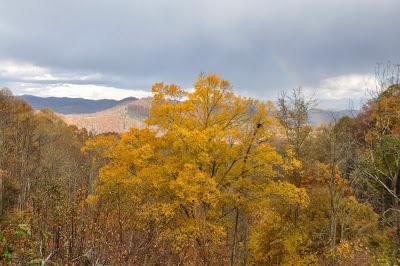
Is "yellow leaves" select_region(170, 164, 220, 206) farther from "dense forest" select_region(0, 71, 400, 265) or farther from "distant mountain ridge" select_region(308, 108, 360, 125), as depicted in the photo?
"distant mountain ridge" select_region(308, 108, 360, 125)

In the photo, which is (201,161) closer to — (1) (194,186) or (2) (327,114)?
(1) (194,186)

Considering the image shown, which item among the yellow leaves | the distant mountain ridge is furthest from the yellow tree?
the distant mountain ridge

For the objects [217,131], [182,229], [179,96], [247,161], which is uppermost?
[179,96]

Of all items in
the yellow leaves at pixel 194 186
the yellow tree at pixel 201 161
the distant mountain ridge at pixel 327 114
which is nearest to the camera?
the distant mountain ridge at pixel 327 114

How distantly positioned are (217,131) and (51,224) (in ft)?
50.8

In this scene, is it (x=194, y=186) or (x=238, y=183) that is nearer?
(x=194, y=186)

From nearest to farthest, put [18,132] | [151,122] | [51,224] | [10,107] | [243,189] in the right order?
[51,224] → [243,189] → [151,122] → [18,132] → [10,107]

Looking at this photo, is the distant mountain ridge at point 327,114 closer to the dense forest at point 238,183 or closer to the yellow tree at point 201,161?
the dense forest at point 238,183

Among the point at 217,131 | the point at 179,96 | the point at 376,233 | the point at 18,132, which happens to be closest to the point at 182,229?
the point at 217,131

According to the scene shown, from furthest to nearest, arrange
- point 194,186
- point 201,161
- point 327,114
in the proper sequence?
point 327,114 → point 201,161 → point 194,186

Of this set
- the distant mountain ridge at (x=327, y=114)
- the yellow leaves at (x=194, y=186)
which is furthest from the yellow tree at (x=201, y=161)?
the distant mountain ridge at (x=327, y=114)

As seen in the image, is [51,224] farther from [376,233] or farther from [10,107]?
[10,107]

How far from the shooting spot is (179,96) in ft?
88.3

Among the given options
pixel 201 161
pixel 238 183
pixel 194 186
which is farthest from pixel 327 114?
pixel 194 186
